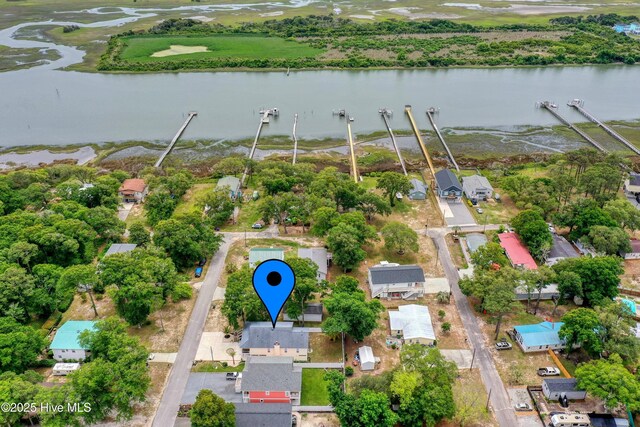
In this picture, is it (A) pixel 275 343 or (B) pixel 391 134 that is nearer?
(A) pixel 275 343

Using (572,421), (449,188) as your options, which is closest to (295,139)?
(449,188)

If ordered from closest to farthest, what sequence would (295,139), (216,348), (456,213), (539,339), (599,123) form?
(539,339), (216,348), (456,213), (295,139), (599,123)

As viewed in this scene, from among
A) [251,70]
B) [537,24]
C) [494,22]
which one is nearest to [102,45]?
[251,70]

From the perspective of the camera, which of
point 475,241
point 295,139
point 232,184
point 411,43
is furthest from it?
point 411,43

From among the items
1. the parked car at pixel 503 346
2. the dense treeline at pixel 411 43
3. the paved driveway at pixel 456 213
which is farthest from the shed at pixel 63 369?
the dense treeline at pixel 411 43

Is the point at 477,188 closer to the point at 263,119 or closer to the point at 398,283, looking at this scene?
the point at 398,283

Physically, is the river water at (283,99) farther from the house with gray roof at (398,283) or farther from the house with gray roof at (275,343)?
the house with gray roof at (275,343)

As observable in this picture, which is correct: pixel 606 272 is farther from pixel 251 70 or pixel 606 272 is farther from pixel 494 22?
pixel 494 22

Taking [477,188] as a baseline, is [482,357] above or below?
below

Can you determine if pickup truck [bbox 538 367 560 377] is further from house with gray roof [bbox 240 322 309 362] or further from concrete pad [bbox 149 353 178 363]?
concrete pad [bbox 149 353 178 363]
